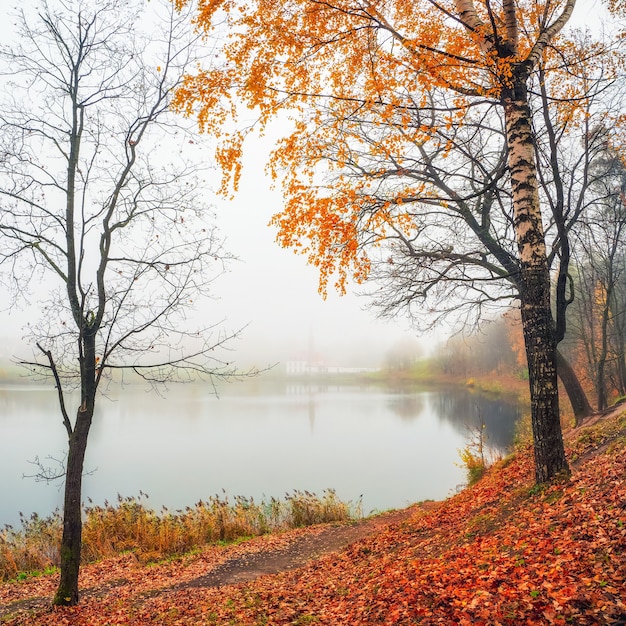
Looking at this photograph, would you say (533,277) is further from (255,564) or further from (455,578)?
(255,564)

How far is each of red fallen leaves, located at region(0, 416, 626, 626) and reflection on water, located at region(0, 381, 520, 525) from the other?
3173mm

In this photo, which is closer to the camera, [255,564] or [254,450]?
[255,564]

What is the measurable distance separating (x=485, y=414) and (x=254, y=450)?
17.3 m

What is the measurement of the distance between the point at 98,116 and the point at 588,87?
8004mm

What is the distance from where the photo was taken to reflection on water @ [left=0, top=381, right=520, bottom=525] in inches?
671

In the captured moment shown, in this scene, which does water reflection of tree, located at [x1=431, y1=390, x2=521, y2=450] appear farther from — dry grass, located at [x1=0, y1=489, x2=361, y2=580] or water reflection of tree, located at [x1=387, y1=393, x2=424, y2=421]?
dry grass, located at [x1=0, y1=489, x2=361, y2=580]

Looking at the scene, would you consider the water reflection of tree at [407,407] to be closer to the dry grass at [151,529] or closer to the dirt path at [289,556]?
the dry grass at [151,529]

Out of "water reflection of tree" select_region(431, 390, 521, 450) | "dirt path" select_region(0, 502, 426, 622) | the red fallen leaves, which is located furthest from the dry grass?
"water reflection of tree" select_region(431, 390, 521, 450)

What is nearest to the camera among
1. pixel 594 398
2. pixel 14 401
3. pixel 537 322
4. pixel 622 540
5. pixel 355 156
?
pixel 622 540

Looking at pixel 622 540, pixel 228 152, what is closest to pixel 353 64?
pixel 228 152

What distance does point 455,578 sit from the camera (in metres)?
4.01

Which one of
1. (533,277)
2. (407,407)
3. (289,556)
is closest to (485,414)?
(407,407)

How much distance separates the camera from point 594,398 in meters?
20.1

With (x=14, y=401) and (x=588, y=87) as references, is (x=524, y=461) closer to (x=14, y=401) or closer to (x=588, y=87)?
(x=588, y=87)
